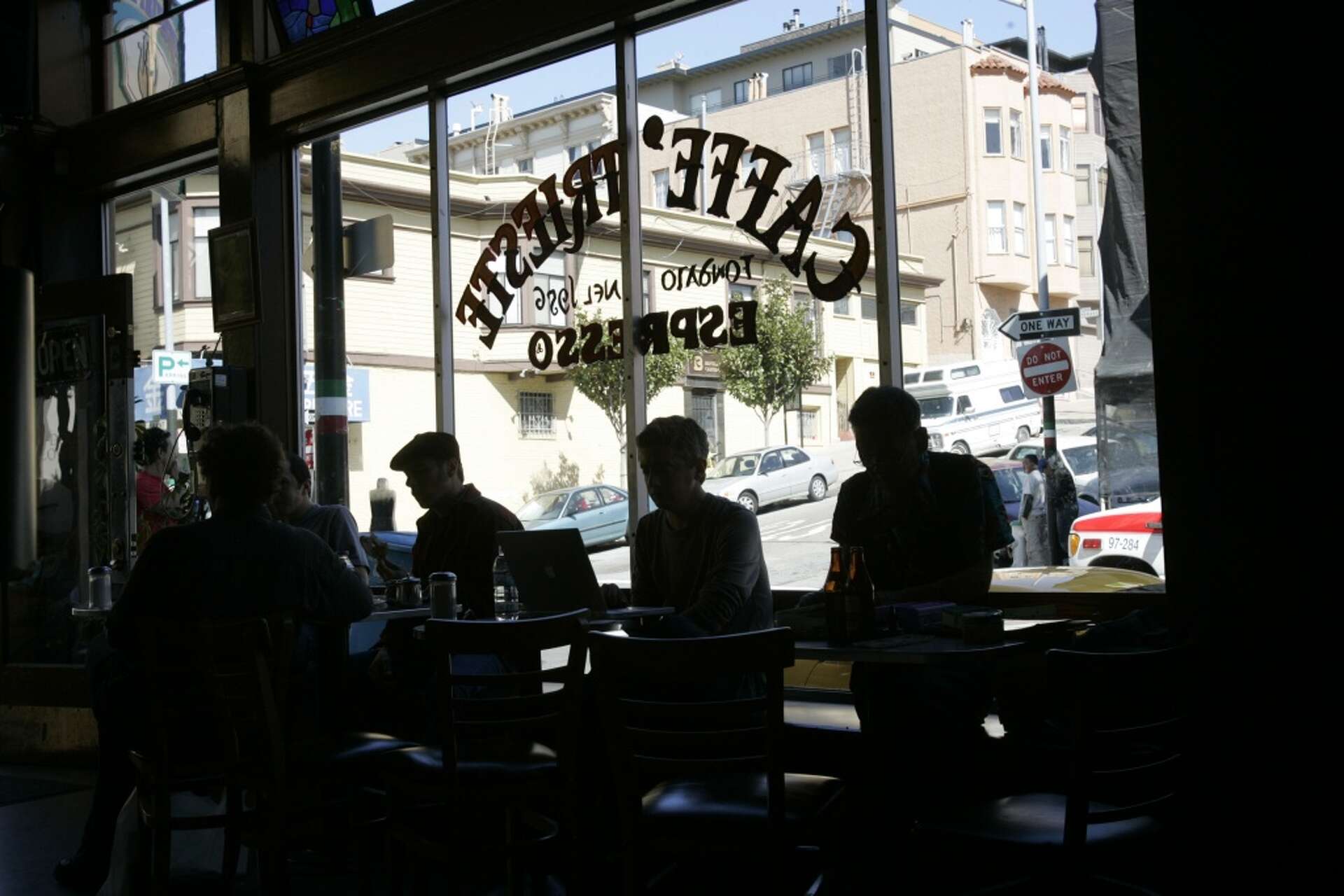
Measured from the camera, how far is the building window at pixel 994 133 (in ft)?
15.7

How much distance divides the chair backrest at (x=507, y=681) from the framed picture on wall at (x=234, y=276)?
4.06 meters

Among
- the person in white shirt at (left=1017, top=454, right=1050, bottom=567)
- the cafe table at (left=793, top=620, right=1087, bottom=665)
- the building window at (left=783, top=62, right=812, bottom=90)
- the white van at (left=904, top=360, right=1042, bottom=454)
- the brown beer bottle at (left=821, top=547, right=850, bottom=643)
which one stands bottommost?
the cafe table at (left=793, top=620, right=1087, bottom=665)

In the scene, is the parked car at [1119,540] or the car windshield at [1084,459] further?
the car windshield at [1084,459]

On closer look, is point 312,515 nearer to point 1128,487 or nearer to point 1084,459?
point 1084,459

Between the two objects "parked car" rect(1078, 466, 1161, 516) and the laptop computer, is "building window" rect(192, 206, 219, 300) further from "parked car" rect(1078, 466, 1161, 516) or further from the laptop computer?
"parked car" rect(1078, 466, 1161, 516)

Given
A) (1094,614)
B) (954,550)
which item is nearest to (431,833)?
(954,550)

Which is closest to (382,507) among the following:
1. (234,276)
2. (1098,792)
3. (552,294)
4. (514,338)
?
(514,338)

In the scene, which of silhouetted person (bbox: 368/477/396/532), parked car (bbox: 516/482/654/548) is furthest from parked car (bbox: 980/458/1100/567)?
silhouetted person (bbox: 368/477/396/532)

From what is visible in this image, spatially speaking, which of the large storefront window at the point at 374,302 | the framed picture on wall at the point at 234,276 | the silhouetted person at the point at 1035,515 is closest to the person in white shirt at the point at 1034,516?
the silhouetted person at the point at 1035,515

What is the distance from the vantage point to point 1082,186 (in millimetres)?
4383

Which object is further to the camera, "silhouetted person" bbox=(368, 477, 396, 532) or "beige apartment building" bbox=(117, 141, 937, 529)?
"silhouetted person" bbox=(368, 477, 396, 532)

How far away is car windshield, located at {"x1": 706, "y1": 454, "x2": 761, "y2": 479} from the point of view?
207 inches

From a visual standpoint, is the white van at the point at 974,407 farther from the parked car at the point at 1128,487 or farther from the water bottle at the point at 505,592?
the water bottle at the point at 505,592

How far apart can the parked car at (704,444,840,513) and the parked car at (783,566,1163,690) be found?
2.16 feet
